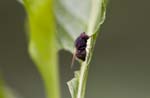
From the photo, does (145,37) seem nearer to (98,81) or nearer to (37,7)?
(98,81)

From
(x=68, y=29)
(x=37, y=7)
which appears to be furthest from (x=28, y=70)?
(x=37, y=7)

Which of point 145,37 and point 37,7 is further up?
point 145,37

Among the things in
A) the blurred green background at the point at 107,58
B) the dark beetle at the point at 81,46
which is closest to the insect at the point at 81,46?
the dark beetle at the point at 81,46

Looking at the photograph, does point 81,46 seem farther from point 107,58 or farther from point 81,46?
point 107,58

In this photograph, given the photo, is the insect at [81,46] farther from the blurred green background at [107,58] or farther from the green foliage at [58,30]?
the blurred green background at [107,58]

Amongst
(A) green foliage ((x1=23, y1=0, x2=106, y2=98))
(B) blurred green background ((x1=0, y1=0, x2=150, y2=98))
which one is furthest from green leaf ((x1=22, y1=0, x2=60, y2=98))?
(B) blurred green background ((x1=0, y1=0, x2=150, y2=98))

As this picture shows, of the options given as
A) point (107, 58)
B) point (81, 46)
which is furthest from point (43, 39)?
point (107, 58)
